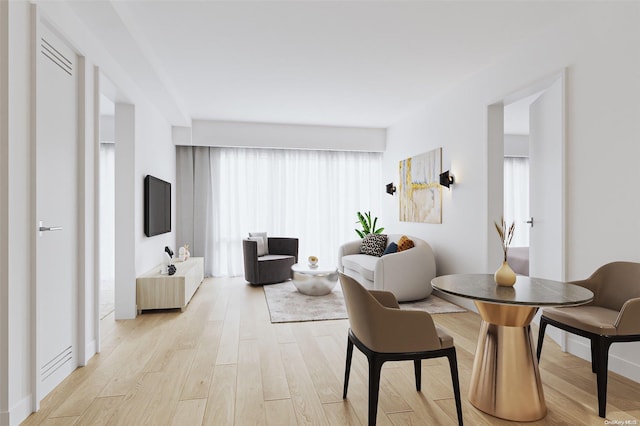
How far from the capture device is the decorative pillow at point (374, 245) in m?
5.97

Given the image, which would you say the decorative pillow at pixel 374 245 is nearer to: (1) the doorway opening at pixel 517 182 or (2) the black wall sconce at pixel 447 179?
(2) the black wall sconce at pixel 447 179

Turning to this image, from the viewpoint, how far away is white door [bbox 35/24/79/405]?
2357 mm

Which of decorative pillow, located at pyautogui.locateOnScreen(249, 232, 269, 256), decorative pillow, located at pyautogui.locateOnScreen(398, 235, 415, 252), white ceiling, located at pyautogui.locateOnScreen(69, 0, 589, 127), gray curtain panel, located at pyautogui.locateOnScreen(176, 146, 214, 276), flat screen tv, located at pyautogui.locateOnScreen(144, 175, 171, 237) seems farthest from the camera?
gray curtain panel, located at pyautogui.locateOnScreen(176, 146, 214, 276)

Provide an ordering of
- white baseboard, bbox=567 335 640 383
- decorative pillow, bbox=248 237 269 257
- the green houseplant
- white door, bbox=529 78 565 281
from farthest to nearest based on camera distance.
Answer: the green houseplant < decorative pillow, bbox=248 237 269 257 < white door, bbox=529 78 565 281 < white baseboard, bbox=567 335 640 383

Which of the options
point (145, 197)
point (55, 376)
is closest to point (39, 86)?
point (55, 376)

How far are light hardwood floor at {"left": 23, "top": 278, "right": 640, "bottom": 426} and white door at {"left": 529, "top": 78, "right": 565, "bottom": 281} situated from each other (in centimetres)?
73

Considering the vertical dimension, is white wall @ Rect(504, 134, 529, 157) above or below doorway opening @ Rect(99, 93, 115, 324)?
above

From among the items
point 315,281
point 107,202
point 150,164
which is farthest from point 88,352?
point 107,202

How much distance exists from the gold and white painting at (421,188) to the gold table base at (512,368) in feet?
10.1

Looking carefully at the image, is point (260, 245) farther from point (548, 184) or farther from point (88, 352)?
point (548, 184)

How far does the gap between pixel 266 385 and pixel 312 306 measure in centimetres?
211
